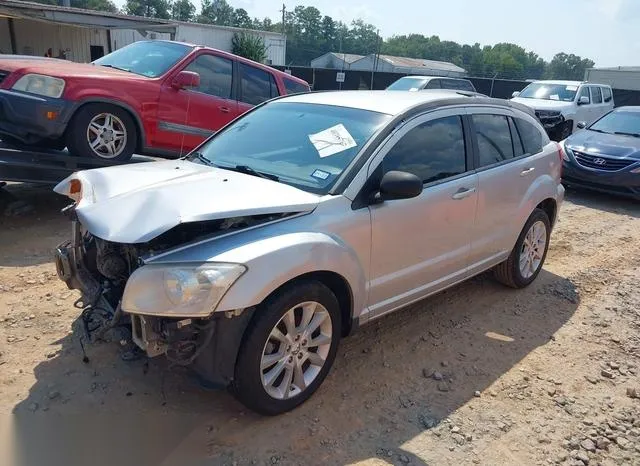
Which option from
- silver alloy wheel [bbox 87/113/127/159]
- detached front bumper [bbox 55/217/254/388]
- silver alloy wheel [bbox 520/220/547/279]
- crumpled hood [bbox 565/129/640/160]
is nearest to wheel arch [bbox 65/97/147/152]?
silver alloy wheel [bbox 87/113/127/159]

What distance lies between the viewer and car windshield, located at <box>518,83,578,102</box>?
599 inches

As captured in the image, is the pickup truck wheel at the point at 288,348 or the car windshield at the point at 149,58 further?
the car windshield at the point at 149,58

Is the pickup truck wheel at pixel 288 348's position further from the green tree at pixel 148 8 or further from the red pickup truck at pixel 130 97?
the green tree at pixel 148 8

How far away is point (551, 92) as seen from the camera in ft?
50.9

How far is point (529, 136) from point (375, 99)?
180 centimetres

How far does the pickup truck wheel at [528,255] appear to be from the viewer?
15.8 ft

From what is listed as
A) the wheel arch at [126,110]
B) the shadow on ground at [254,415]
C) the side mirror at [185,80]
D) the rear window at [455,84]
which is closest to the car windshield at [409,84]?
the rear window at [455,84]

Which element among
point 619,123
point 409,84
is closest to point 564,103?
point 409,84

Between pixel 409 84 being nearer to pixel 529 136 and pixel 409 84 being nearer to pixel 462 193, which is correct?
pixel 529 136

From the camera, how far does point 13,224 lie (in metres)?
5.70

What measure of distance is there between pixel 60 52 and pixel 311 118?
23.0 m

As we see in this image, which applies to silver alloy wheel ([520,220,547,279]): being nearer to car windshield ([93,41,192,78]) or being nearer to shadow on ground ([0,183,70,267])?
shadow on ground ([0,183,70,267])

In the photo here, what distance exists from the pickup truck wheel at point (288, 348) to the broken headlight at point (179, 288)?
30 cm

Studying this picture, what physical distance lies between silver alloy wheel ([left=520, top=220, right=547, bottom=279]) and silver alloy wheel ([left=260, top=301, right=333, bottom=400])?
2.57 m
